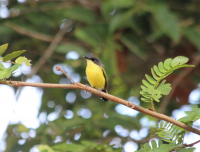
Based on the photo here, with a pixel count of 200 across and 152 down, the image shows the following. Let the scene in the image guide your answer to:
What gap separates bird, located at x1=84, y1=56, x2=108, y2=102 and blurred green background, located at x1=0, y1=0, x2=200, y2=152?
4.9 inches

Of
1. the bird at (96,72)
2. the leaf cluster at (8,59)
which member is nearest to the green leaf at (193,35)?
the bird at (96,72)

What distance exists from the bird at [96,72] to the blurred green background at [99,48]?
0.41 feet

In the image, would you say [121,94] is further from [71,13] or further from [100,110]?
A: [71,13]

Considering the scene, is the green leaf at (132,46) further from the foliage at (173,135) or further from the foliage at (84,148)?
the foliage at (173,135)

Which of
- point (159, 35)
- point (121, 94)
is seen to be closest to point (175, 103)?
point (121, 94)

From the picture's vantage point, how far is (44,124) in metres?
3.93

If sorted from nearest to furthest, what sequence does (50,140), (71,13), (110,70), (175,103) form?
(50,140), (110,70), (71,13), (175,103)

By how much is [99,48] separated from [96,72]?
0.41 meters

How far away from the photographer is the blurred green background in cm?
371

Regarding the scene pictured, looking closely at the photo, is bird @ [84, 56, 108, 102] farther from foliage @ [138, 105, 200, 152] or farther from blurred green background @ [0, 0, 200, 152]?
foliage @ [138, 105, 200, 152]

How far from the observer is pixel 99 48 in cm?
402

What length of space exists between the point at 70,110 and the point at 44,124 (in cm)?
106

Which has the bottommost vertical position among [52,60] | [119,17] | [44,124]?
[44,124]

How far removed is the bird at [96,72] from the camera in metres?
3.88
